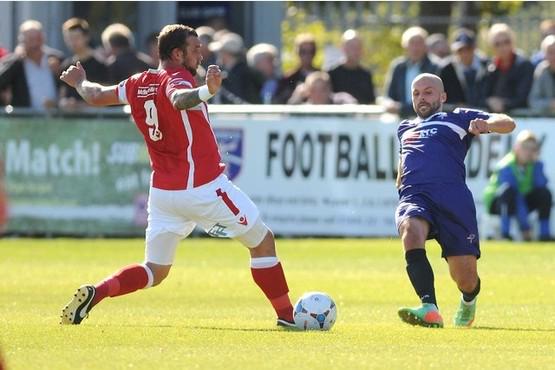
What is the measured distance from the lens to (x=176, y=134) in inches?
464

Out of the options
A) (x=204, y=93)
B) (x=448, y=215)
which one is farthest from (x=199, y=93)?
(x=448, y=215)

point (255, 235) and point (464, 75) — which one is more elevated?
point (464, 75)

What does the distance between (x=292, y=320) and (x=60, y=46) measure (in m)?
16.6

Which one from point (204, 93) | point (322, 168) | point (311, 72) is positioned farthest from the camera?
point (311, 72)

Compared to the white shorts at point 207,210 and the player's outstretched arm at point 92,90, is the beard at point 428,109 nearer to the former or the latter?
the white shorts at point 207,210

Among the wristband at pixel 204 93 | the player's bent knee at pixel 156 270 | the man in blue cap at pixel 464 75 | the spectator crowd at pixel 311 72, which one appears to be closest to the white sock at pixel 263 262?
the player's bent knee at pixel 156 270

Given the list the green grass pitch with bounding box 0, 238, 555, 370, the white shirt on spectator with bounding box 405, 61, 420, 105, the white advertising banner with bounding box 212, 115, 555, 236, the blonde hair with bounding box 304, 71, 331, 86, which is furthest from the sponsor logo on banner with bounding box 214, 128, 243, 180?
the white shirt on spectator with bounding box 405, 61, 420, 105

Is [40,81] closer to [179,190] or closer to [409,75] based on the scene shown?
[409,75]

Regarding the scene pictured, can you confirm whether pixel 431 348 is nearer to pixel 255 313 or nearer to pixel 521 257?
pixel 255 313

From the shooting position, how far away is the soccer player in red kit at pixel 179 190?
38.4 feet

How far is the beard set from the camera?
40.7 ft

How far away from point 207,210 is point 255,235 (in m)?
0.40

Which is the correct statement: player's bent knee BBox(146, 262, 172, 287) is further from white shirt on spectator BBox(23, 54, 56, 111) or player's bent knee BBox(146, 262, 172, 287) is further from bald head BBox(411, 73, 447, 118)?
white shirt on spectator BBox(23, 54, 56, 111)

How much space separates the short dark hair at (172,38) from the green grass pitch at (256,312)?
199 cm
